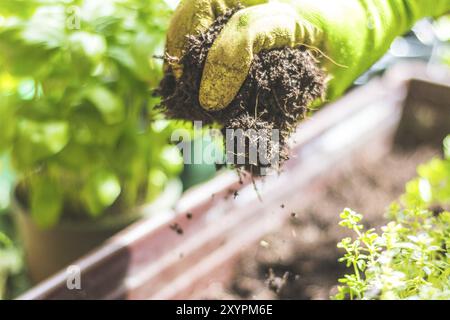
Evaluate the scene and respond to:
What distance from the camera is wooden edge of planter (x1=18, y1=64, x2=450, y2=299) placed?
828 mm

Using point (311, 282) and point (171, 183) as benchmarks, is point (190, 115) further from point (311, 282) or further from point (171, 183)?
point (171, 183)

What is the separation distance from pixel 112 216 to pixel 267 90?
0.66 meters

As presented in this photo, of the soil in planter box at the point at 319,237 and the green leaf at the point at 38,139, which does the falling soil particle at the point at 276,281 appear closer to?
the soil in planter box at the point at 319,237

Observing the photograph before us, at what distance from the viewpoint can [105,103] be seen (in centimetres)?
86

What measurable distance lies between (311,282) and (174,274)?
262 mm

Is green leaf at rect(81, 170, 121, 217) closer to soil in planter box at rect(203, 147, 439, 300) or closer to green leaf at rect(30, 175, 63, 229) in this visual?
green leaf at rect(30, 175, 63, 229)

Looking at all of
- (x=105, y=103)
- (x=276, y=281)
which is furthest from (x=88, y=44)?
(x=276, y=281)

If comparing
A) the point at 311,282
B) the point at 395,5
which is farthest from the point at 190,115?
the point at 311,282

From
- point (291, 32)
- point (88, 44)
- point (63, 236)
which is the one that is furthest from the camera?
point (63, 236)

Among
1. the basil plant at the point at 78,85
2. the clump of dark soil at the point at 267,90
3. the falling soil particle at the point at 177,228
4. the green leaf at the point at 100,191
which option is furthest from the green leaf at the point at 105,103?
the clump of dark soil at the point at 267,90

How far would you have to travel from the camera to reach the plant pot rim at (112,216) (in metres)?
1.05

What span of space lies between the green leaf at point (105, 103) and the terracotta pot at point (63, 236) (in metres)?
0.28

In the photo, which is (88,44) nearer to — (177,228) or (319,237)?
(177,228)

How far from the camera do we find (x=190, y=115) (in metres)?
0.61
